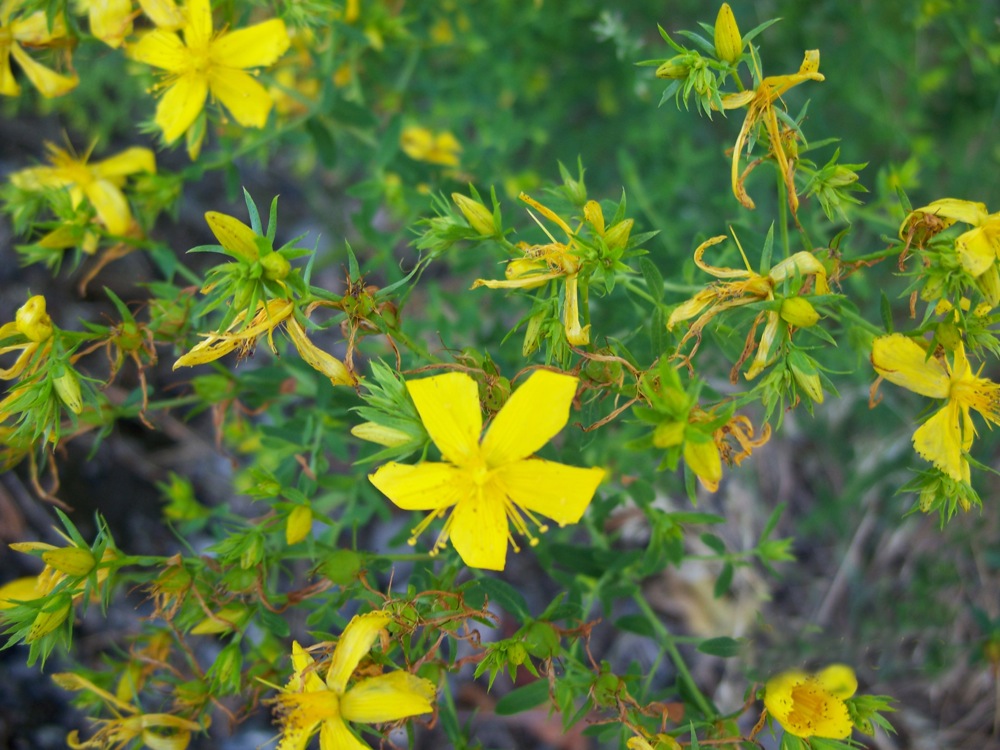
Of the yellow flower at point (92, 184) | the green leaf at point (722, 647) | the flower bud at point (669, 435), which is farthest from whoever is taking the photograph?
the yellow flower at point (92, 184)

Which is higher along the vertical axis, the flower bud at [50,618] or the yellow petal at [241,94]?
the yellow petal at [241,94]

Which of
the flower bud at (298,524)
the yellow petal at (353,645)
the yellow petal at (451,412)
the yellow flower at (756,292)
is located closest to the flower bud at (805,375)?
the yellow flower at (756,292)

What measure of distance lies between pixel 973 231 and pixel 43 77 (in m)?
2.26

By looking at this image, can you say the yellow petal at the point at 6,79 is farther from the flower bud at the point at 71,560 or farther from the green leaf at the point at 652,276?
the green leaf at the point at 652,276

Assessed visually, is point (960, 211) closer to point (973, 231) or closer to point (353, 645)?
point (973, 231)

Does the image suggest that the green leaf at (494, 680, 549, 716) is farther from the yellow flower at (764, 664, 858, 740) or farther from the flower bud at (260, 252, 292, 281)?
the flower bud at (260, 252, 292, 281)

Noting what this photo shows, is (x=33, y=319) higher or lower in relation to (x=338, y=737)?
higher

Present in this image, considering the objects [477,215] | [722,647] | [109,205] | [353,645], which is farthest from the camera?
[109,205]

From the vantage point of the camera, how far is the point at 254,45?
1929 millimetres

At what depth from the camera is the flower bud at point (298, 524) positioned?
5.50 ft

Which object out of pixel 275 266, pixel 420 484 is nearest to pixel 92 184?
pixel 275 266

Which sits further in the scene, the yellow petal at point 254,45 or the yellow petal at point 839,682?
the yellow petal at point 254,45

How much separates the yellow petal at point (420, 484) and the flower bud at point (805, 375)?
64 cm

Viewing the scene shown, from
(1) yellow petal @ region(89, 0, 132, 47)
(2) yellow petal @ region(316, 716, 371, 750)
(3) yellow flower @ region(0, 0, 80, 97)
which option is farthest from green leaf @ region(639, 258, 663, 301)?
(3) yellow flower @ region(0, 0, 80, 97)
